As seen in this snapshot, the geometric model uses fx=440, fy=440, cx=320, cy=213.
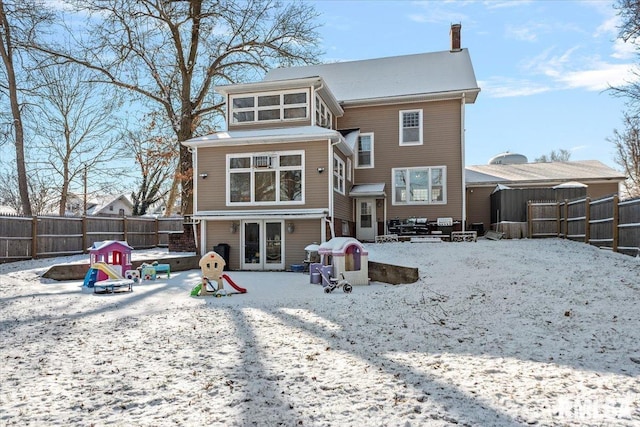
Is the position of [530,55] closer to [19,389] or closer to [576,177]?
[576,177]

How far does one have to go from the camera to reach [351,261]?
1124 centimetres

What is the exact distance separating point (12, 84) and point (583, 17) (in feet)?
69.1

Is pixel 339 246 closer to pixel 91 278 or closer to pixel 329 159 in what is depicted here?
pixel 329 159

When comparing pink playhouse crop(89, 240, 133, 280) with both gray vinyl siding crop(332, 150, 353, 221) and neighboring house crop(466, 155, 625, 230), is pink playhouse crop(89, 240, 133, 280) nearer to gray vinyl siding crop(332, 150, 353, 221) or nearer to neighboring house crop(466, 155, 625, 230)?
gray vinyl siding crop(332, 150, 353, 221)

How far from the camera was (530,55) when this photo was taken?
13055mm

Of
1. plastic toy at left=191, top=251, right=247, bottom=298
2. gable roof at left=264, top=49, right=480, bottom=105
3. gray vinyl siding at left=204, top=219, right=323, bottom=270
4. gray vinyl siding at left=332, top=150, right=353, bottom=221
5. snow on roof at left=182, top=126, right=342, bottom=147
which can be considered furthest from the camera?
gable roof at left=264, top=49, right=480, bottom=105

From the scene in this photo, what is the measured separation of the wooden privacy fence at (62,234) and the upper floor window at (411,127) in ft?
43.1

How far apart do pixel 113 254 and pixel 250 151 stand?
5637 millimetres

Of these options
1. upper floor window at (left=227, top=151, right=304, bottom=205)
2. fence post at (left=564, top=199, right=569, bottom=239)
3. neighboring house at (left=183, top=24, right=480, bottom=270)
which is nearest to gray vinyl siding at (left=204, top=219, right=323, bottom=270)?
neighboring house at (left=183, top=24, right=480, bottom=270)

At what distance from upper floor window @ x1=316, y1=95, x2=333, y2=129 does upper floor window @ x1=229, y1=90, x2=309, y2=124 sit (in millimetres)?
755

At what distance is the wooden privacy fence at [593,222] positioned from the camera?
10.3 metres

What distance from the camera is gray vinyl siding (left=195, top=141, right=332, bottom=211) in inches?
581

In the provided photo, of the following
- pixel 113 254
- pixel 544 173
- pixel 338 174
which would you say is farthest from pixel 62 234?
pixel 544 173

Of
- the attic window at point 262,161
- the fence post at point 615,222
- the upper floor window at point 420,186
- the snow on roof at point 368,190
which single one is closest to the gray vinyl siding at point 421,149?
the upper floor window at point 420,186
